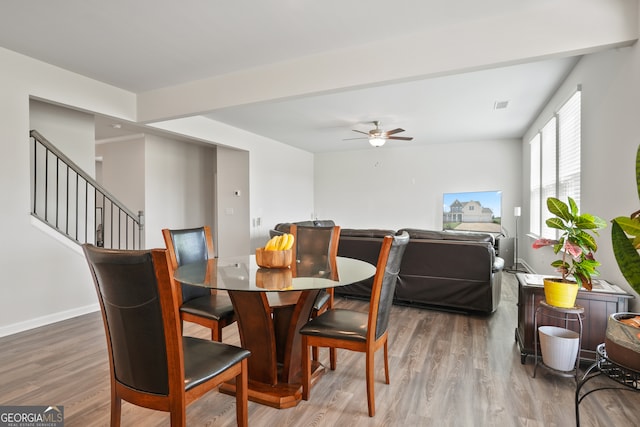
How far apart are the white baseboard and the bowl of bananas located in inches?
107

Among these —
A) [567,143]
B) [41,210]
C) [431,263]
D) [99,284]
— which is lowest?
[431,263]

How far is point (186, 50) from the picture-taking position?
3123 millimetres

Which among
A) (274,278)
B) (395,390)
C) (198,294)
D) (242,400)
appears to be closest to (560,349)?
(395,390)

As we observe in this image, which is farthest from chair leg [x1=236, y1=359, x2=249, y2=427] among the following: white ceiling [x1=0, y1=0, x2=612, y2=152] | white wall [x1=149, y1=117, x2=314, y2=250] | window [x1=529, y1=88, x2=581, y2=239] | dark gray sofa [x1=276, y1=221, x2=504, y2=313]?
white wall [x1=149, y1=117, x2=314, y2=250]

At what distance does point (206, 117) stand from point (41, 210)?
8.11ft

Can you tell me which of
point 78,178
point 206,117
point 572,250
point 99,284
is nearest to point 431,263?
point 572,250

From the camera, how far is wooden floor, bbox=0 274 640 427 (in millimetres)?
1846

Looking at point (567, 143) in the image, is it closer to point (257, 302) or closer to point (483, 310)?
point (483, 310)

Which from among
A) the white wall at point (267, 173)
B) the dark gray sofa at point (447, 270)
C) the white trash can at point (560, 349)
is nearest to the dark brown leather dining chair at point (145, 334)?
the white trash can at point (560, 349)

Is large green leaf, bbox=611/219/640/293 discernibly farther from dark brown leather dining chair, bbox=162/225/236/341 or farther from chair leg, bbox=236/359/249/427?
dark brown leather dining chair, bbox=162/225/236/341

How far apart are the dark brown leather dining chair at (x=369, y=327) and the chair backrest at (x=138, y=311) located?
866mm

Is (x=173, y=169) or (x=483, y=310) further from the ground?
(x=173, y=169)

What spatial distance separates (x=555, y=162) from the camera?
4.22 m

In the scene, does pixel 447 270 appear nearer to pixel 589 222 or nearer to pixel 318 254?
pixel 318 254
